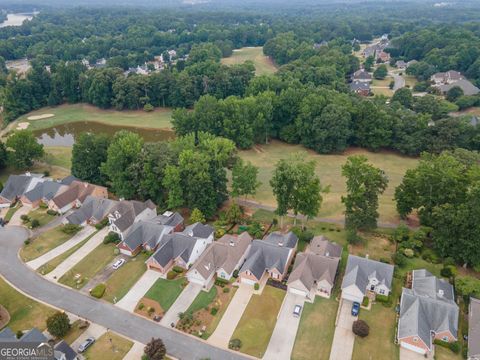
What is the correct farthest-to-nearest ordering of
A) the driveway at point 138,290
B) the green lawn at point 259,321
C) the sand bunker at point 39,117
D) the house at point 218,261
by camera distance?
the sand bunker at point 39,117, the house at point 218,261, the driveway at point 138,290, the green lawn at point 259,321

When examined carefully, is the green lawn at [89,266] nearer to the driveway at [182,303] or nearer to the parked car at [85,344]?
the parked car at [85,344]

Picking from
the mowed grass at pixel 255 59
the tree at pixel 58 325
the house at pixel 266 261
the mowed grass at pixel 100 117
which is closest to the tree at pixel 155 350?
the tree at pixel 58 325

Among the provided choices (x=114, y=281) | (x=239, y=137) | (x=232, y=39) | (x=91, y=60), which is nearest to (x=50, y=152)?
(x=239, y=137)

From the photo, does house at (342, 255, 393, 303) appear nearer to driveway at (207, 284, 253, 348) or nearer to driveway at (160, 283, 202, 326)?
driveway at (207, 284, 253, 348)

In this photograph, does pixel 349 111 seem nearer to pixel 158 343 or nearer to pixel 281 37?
pixel 158 343

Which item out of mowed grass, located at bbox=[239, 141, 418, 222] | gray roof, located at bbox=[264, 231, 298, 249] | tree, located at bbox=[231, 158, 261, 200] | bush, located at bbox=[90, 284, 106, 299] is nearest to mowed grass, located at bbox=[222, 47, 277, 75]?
mowed grass, located at bbox=[239, 141, 418, 222]

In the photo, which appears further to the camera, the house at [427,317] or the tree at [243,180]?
the tree at [243,180]
